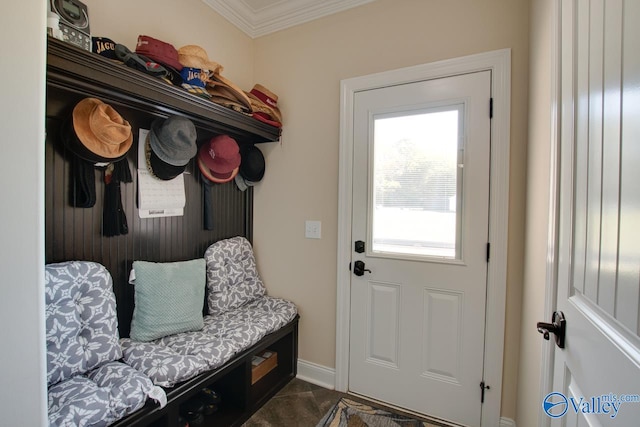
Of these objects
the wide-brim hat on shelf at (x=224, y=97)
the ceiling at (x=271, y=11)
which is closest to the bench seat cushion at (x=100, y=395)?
the wide-brim hat on shelf at (x=224, y=97)

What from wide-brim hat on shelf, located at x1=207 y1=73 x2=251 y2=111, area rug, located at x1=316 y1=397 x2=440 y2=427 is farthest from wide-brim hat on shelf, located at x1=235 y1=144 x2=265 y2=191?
area rug, located at x1=316 y1=397 x2=440 y2=427

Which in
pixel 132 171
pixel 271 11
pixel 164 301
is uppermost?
pixel 271 11

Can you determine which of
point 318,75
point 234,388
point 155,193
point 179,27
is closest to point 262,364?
point 234,388

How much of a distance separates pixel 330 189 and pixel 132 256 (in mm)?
1311

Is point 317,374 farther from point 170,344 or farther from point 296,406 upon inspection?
point 170,344

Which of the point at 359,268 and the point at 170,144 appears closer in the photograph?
the point at 170,144

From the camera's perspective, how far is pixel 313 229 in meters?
2.18

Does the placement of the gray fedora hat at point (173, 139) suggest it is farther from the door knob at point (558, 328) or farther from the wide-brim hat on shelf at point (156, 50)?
the door knob at point (558, 328)

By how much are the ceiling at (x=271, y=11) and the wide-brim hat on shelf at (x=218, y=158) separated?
106 cm

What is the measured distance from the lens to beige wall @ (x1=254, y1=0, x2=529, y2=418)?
1604 millimetres

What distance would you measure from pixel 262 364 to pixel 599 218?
2.00 m

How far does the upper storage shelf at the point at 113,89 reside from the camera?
1.10 meters

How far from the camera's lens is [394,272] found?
6.22 ft

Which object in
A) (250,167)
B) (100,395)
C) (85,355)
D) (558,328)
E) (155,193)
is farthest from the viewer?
(250,167)
